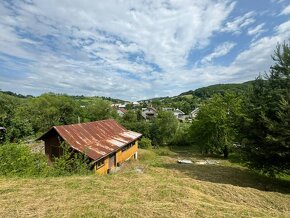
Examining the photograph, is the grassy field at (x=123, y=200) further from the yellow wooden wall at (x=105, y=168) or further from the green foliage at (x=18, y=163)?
the yellow wooden wall at (x=105, y=168)

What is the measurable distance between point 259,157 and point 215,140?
20686 millimetres

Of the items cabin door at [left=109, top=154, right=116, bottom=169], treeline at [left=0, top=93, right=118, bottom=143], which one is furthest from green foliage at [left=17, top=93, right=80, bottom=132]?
cabin door at [left=109, top=154, right=116, bottom=169]

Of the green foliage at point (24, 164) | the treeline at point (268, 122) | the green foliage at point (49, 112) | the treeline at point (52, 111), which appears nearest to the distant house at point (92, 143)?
the green foliage at point (24, 164)

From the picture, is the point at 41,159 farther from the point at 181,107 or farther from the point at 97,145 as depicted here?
the point at 181,107

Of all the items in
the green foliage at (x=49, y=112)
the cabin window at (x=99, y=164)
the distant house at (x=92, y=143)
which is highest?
the green foliage at (x=49, y=112)

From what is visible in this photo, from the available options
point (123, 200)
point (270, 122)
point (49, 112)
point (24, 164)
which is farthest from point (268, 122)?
point (49, 112)

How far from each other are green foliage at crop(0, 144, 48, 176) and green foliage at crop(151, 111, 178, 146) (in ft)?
145

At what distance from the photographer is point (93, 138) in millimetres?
23688

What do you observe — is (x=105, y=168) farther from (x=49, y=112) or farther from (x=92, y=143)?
(x=49, y=112)

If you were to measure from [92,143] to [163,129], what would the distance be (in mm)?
34446

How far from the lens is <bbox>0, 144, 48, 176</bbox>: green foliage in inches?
431

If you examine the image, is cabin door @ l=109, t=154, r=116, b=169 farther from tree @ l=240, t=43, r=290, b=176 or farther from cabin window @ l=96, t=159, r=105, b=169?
tree @ l=240, t=43, r=290, b=176

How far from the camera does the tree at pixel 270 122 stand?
44.0 ft

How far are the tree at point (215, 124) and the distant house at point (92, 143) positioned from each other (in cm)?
1338
